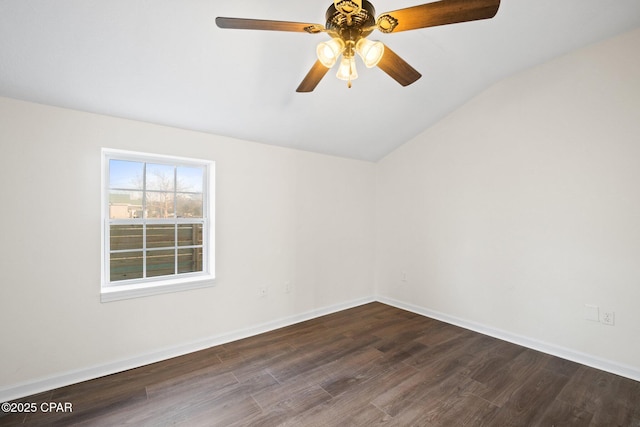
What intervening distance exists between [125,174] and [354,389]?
2706 mm

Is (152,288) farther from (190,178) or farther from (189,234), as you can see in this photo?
(190,178)

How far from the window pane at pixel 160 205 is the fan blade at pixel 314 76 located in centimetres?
177

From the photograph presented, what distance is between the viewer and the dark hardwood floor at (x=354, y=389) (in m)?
1.84

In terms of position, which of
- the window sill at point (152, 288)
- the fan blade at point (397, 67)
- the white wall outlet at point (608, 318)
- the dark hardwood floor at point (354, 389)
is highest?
the fan blade at point (397, 67)

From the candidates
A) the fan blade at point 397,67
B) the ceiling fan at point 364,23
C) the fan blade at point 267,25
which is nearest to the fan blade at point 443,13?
the ceiling fan at point 364,23

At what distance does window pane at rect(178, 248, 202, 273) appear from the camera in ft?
9.46

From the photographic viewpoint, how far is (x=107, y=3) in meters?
1.58

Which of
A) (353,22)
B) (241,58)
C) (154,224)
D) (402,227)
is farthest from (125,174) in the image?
(402,227)

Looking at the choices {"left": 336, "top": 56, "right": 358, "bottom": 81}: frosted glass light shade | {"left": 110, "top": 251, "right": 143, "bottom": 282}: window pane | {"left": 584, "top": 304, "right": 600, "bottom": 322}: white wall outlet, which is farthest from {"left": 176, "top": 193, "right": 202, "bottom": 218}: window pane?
{"left": 584, "top": 304, "right": 600, "bottom": 322}: white wall outlet

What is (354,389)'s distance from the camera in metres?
2.15

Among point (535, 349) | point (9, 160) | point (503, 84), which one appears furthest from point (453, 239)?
point (9, 160)

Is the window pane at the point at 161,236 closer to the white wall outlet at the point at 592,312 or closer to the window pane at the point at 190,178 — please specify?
the window pane at the point at 190,178

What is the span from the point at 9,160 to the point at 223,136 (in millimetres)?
1578

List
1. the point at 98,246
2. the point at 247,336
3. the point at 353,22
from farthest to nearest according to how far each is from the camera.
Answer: the point at 247,336, the point at 98,246, the point at 353,22
